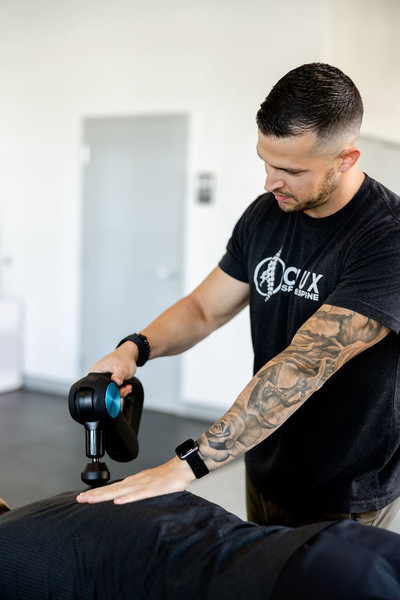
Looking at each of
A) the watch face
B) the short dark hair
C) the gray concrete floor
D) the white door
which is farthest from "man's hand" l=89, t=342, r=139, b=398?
the white door

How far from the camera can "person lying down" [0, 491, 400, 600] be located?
947mm

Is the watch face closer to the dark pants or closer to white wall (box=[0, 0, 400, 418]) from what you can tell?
the dark pants

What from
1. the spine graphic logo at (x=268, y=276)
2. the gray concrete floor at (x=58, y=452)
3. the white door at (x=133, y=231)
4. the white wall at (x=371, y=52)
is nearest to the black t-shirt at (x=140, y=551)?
the spine graphic logo at (x=268, y=276)

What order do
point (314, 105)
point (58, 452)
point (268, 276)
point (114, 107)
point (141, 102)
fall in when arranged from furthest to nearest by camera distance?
point (114, 107) < point (141, 102) < point (58, 452) < point (268, 276) < point (314, 105)

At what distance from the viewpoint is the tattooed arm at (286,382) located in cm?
132

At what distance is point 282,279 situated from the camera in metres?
1.60

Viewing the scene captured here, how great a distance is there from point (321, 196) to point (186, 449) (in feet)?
1.95

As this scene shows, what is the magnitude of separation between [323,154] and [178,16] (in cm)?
362

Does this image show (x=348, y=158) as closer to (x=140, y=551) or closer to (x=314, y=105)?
(x=314, y=105)

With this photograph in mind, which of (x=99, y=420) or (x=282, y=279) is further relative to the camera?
(x=282, y=279)

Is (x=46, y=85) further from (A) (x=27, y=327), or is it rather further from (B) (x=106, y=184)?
(A) (x=27, y=327)

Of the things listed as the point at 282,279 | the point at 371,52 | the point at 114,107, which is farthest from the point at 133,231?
the point at 282,279

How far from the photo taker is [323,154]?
4.54 ft

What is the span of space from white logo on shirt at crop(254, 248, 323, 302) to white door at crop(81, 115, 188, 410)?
315 centimetres
